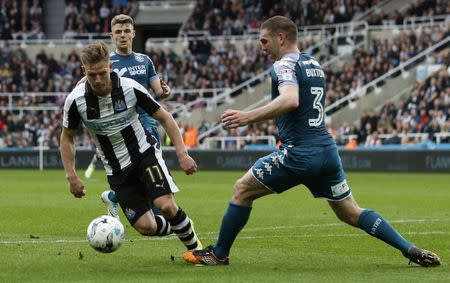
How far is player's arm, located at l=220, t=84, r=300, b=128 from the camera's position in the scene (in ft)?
28.2

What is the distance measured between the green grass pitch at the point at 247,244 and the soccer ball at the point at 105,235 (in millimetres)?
194

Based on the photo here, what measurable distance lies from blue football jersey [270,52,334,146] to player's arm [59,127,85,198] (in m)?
1.95

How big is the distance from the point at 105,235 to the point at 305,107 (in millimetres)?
2106

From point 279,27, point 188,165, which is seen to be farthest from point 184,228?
point 279,27

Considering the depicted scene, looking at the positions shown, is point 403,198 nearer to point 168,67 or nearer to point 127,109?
point 127,109

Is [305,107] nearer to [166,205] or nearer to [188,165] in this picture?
[188,165]

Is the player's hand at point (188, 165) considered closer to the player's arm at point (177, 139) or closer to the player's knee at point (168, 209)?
the player's arm at point (177, 139)

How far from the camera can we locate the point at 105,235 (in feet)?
31.4

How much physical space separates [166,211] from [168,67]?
3545 centimetres

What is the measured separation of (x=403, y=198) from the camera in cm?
2012

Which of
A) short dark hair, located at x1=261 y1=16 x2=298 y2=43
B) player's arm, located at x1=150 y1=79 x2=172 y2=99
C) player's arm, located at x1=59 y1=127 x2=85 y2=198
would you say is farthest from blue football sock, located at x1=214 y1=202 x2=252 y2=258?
player's arm, located at x1=150 y1=79 x2=172 y2=99

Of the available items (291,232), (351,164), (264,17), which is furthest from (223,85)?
(291,232)

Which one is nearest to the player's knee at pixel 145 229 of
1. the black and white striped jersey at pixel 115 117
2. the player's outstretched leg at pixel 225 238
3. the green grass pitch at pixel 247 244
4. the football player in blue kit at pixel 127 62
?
the green grass pitch at pixel 247 244

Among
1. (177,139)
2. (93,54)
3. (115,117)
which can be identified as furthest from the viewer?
(115,117)
